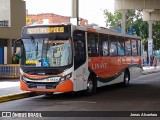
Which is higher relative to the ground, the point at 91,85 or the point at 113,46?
the point at 113,46

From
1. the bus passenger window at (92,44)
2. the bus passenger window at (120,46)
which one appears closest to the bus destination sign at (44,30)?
the bus passenger window at (92,44)

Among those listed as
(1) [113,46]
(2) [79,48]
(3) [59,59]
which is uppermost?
(1) [113,46]

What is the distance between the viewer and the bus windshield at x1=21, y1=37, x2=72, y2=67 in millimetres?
15211

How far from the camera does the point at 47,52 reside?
15.4 metres

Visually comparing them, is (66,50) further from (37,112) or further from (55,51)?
(37,112)

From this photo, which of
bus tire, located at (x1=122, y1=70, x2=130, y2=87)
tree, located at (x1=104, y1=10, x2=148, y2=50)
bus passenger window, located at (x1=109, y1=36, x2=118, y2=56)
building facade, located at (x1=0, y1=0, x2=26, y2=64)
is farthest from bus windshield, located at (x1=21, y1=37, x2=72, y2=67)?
tree, located at (x1=104, y1=10, x2=148, y2=50)

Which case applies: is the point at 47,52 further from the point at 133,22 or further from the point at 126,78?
the point at 133,22

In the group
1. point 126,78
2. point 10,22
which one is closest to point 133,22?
point 10,22

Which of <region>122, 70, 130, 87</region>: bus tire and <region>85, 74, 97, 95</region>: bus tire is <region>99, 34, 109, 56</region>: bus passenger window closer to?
<region>85, 74, 97, 95</region>: bus tire

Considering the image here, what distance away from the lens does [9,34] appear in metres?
31.2

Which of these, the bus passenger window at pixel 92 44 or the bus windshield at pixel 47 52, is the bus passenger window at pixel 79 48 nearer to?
the bus windshield at pixel 47 52

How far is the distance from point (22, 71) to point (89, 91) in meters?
2.92

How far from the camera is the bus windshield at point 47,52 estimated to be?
15211 millimetres

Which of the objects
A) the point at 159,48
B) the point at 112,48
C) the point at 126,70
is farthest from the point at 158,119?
the point at 159,48
